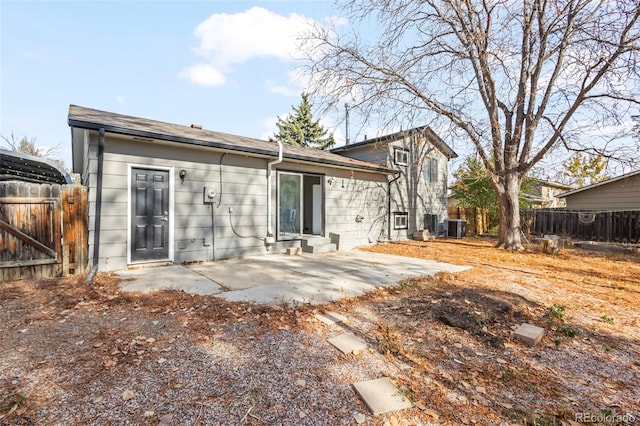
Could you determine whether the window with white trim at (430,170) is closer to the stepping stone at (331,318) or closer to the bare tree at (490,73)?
the bare tree at (490,73)

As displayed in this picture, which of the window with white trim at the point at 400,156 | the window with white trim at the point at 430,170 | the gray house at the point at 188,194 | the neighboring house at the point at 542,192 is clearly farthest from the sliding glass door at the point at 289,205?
the neighboring house at the point at 542,192

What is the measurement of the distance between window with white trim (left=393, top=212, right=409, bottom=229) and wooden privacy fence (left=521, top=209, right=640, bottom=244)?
5915 millimetres

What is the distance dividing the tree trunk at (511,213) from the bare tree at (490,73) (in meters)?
0.03

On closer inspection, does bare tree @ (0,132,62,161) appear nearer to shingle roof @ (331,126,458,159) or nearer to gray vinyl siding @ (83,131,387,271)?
gray vinyl siding @ (83,131,387,271)

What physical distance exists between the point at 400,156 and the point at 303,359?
33.9 feet

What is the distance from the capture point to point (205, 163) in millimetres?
6242

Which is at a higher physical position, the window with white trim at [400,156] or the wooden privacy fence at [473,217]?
the window with white trim at [400,156]

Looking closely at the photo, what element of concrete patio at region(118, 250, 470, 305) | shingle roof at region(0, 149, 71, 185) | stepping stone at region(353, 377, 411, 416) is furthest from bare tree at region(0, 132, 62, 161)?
stepping stone at region(353, 377, 411, 416)

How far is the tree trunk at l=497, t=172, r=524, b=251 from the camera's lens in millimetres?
8773

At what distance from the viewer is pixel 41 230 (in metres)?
4.52

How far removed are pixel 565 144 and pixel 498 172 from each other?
5.86 ft

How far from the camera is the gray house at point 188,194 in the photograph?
5.08 metres

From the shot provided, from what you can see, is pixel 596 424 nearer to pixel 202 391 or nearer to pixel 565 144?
pixel 202 391

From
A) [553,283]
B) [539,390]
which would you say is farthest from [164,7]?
[553,283]
